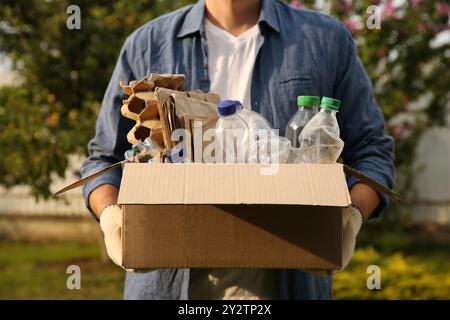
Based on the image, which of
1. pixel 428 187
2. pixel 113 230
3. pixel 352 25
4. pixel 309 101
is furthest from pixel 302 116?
pixel 428 187

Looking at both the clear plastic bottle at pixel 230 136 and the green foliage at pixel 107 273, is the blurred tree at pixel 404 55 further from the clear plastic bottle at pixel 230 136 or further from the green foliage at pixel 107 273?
the clear plastic bottle at pixel 230 136

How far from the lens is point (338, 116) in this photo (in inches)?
100

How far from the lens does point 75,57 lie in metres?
8.12

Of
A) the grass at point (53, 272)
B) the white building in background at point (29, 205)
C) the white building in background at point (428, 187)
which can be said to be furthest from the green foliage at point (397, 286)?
the white building in background at point (29, 205)

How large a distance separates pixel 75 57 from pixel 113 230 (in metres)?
6.24

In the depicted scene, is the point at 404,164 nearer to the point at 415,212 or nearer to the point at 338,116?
the point at 415,212

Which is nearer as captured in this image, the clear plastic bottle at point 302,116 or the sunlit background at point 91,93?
the clear plastic bottle at point 302,116

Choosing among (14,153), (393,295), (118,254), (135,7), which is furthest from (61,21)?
(118,254)

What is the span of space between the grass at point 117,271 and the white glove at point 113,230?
3.34m

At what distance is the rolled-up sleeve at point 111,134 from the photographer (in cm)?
250

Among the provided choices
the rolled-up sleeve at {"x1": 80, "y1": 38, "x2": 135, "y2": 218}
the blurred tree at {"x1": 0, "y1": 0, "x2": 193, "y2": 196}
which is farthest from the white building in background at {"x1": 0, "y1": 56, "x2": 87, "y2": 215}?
the rolled-up sleeve at {"x1": 80, "y1": 38, "x2": 135, "y2": 218}

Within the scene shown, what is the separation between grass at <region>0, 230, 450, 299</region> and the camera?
213 inches

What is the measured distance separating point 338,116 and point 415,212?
27.3 feet

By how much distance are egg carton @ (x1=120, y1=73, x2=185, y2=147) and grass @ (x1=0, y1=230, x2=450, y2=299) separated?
3398mm
